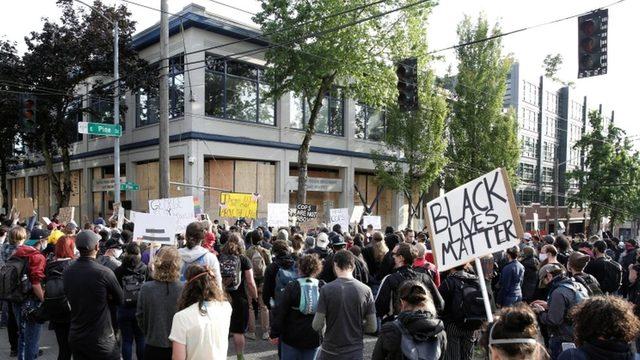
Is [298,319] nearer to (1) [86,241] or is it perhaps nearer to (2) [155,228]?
(1) [86,241]

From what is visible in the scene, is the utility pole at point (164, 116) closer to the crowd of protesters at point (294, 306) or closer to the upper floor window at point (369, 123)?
the crowd of protesters at point (294, 306)

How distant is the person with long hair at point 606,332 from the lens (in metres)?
2.66

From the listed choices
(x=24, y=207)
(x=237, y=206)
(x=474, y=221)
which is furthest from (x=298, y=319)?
(x=24, y=207)

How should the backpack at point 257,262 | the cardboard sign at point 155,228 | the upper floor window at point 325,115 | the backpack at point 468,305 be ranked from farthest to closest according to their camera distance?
the upper floor window at point 325,115, the backpack at point 257,262, the cardboard sign at point 155,228, the backpack at point 468,305

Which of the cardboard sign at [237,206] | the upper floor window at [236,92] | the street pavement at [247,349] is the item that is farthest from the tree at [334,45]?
the street pavement at [247,349]

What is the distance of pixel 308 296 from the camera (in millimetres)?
4945

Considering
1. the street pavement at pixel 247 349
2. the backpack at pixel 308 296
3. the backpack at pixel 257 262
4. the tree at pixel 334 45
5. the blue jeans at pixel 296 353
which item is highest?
the tree at pixel 334 45

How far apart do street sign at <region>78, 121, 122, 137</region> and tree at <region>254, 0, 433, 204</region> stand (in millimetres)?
6996

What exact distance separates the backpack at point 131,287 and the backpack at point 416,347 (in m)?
3.70

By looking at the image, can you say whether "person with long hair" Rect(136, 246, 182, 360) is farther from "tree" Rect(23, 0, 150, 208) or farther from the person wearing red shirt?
"tree" Rect(23, 0, 150, 208)

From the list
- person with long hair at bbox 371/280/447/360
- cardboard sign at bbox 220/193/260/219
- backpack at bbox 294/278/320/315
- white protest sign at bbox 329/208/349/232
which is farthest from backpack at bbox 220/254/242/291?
cardboard sign at bbox 220/193/260/219

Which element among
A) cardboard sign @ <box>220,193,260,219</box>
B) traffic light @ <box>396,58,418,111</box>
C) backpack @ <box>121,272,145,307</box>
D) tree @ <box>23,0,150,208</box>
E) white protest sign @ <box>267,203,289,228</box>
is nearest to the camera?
backpack @ <box>121,272,145,307</box>

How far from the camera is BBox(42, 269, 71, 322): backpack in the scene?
5.49m

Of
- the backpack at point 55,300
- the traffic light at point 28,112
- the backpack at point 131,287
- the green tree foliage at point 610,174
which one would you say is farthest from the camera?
the green tree foliage at point 610,174
